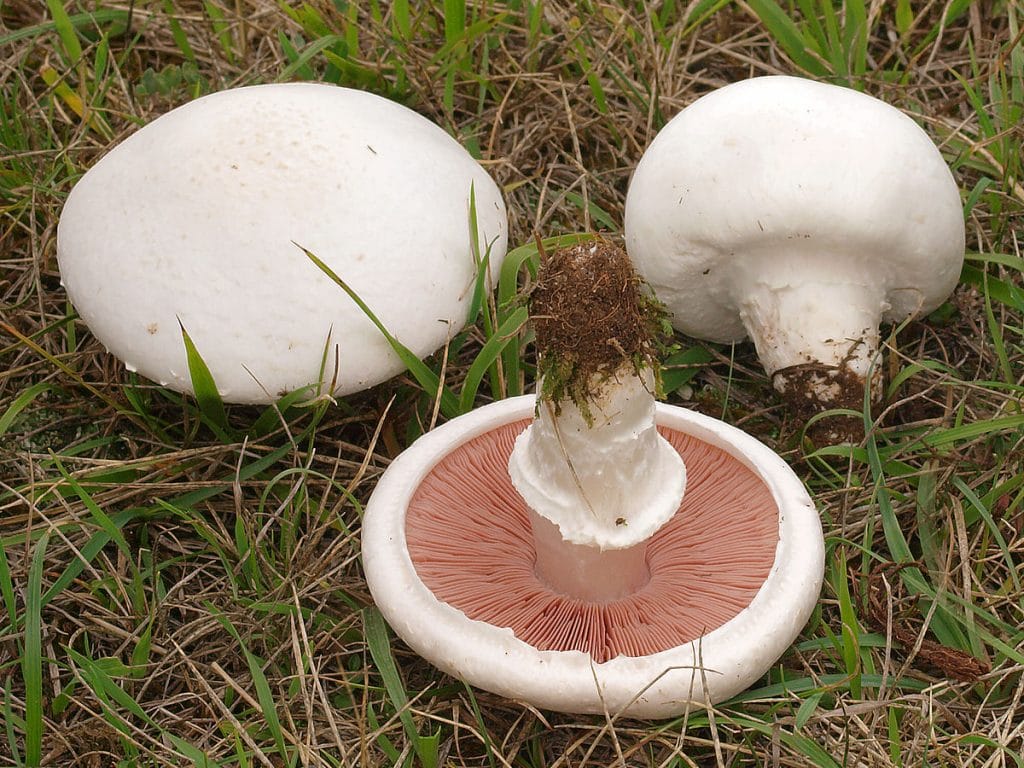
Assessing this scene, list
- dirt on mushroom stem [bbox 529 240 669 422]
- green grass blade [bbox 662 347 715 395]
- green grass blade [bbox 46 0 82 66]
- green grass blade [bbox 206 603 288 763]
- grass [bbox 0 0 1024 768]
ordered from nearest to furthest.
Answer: dirt on mushroom stem [bbox 529 240 669 422] < green grass blade [bbox 206 603 288 763] < grass [bbox 0 0 1024 768] < green grass blade [bbox 662 347 715 395] < green grass blade [bbox 46 0 82 66]

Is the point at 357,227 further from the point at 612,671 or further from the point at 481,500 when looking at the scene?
the point at 612,671

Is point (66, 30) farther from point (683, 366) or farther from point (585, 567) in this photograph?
point (585, 567)

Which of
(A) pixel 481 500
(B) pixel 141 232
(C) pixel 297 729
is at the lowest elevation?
(C) pixel 297 729

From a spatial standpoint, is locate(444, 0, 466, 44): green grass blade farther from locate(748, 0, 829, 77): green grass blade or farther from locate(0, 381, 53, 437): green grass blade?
locate(0, 381, 53, 437): green grass blade

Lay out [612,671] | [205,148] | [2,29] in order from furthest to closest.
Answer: [2,29]
[205,148]
[612,671]

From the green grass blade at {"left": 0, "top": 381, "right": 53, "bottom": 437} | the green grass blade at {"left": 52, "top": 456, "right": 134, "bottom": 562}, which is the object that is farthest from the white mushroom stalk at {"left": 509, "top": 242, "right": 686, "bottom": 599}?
the green grass blade at {"left": 0, "top": 381, "right": 53, "bottom": 437}

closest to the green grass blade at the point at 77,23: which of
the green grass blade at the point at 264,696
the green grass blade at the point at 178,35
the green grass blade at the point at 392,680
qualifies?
the green grass blade at the point at 178,35

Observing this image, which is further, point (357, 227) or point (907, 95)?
point (907, 95)

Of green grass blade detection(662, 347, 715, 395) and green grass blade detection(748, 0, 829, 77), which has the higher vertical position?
green grass blade detection(748, 0, 829, 77)

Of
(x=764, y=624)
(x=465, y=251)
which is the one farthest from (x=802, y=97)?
(x=764, y=624)
